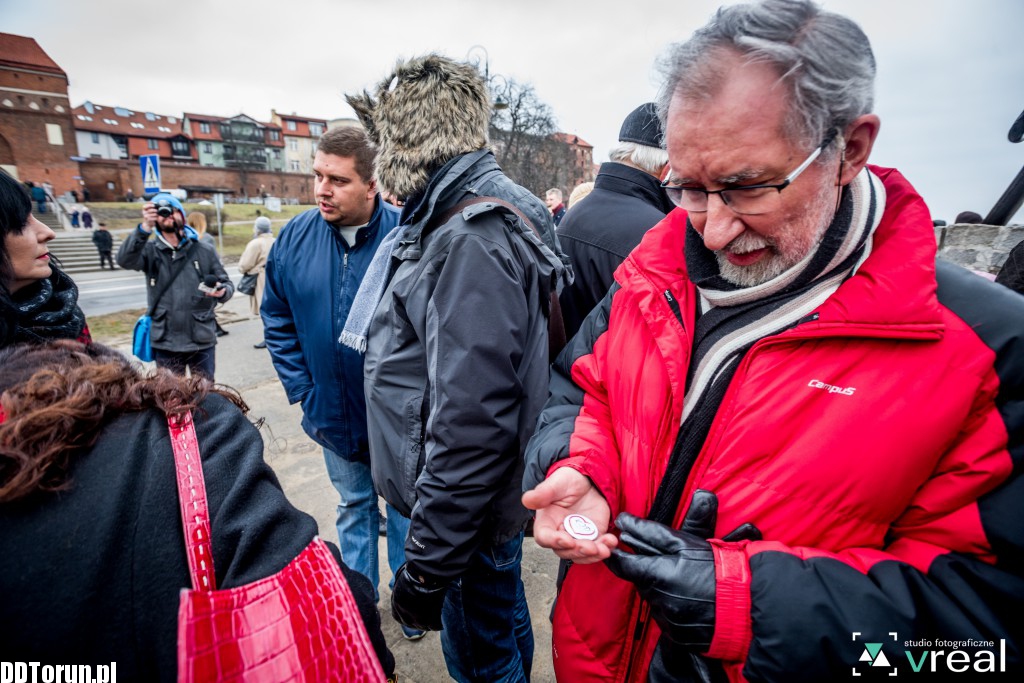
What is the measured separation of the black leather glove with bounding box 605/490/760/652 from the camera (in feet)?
3.23

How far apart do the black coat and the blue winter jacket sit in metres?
1.47

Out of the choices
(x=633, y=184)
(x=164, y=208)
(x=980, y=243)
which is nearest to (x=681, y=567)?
(x=633, y=184)

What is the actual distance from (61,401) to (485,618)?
152 cm

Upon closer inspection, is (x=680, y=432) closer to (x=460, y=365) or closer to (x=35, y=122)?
(x=460, y=365)

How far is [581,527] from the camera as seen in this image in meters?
1.16

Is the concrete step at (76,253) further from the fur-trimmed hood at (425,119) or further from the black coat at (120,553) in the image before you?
the black coat at (120,553)

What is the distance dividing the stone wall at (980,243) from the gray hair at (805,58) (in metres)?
2.49

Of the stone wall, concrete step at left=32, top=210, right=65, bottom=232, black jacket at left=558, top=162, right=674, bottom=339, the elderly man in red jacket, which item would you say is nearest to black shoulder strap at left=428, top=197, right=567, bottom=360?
black jacket at left=558, top=162, right=674, bottom=339

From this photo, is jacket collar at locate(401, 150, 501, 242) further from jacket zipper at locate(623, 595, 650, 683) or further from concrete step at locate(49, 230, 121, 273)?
concrete step at locate(49, 230, 121, 273)

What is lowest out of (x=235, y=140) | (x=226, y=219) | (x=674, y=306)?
(x=226, y=219)

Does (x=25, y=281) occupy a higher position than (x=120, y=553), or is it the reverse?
(x=25, y=281)

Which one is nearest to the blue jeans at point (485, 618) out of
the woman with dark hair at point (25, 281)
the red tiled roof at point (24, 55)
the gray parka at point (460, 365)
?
the gray parka at point (460, 365)

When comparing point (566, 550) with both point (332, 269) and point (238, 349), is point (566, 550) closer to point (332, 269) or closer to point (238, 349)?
point (332, 269)

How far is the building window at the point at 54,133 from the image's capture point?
144 ft
